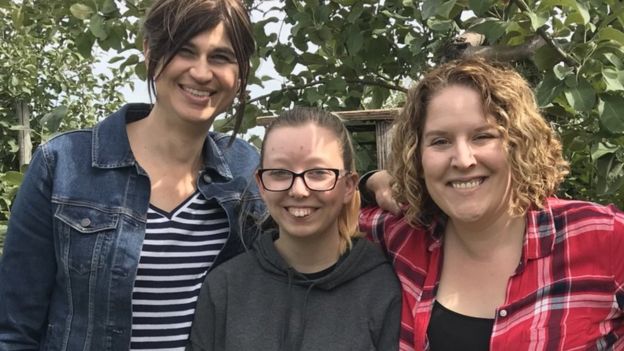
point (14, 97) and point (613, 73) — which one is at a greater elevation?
point (14, 97)

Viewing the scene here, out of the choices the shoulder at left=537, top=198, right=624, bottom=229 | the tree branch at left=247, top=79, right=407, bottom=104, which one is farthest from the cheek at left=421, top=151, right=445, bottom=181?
the tree branch at left=247, top=79, right=407, bottom=104

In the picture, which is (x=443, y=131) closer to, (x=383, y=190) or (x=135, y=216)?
(x=383, y=190)

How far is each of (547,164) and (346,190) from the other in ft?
1.61

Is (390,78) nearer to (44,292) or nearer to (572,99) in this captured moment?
(572,99)

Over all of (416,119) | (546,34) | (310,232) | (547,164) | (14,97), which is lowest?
(310,232)

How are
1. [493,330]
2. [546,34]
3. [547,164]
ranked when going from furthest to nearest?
[546,34] < [547,164] < [493,330]

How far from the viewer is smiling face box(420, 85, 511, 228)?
68.4 inches

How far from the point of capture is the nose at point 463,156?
1712 millimetres

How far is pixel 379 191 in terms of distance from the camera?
2.13 meters

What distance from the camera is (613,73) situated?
6.24 feet

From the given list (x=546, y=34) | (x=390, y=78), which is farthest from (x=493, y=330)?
(x=390, y=78)

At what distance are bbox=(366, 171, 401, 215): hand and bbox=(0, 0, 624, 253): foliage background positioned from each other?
45 centimetres

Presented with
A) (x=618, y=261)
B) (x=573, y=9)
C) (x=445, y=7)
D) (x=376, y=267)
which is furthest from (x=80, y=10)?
(x=618, y=261)

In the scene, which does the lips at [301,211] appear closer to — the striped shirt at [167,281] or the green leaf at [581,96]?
the striped shirt at [167,281]
